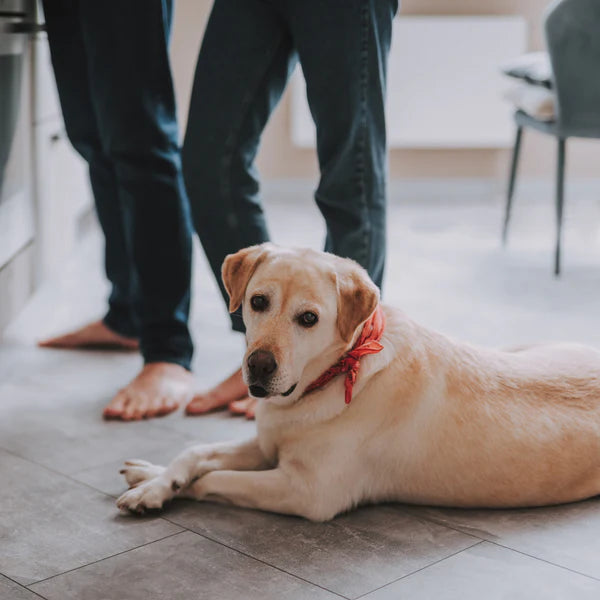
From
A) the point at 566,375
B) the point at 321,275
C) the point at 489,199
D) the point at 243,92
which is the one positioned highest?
the point at 243,92

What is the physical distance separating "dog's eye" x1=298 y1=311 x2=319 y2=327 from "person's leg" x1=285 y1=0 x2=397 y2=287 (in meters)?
0.45

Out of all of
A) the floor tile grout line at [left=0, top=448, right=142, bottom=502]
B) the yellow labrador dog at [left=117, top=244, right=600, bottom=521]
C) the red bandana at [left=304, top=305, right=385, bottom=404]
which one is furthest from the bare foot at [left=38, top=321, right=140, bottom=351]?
the red bandana at [left=304, top=305, right=385, bottom=404]

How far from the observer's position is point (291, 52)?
→ 2010mm

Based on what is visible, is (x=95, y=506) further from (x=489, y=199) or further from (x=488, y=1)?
(x=488, y=1)

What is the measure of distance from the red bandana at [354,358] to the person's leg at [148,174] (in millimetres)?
598

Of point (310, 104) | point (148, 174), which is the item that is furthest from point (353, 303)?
point (148, 174)

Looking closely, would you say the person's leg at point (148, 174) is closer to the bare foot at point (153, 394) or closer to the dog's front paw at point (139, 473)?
the bare foot at point (153, 394)

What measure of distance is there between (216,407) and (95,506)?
51 cm

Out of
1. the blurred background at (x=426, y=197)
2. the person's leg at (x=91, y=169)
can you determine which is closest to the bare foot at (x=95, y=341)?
the person's leg at (x=91, y=169)

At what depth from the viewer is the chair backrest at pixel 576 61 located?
320 centimetres

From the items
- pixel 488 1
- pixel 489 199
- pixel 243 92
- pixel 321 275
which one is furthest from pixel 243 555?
pixel 488 1

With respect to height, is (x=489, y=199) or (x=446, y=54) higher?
(x=446, y=54)

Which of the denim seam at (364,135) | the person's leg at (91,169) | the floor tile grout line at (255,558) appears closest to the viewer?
the floor tile grout line at (255,558)

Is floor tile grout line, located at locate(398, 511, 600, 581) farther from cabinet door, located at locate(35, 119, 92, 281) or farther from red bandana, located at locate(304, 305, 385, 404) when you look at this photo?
cabinet door, located at locate(35, 119, 92, 281)
